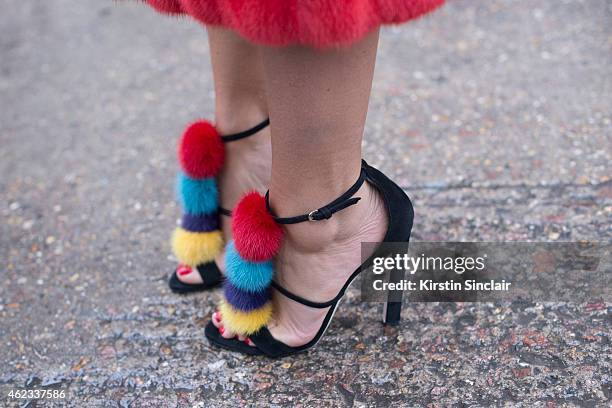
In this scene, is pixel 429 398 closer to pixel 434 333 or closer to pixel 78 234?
pixel 434 333

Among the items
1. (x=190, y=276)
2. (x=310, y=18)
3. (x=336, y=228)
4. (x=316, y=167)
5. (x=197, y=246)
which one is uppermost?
(x=310, y=18)

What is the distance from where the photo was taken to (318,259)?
4.16 feet

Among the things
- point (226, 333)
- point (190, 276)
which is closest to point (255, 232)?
point (226, 333)

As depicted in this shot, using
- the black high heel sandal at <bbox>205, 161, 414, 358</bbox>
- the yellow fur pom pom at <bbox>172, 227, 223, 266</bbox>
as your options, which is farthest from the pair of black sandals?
the yellow fur pom pom at <bbox>172, 227, 223, 266</bbox>

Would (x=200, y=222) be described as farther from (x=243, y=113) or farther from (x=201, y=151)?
(x=243, y=113)

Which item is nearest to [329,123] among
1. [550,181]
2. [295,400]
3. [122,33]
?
[295,400]

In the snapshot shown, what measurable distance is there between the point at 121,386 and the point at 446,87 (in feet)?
5.05

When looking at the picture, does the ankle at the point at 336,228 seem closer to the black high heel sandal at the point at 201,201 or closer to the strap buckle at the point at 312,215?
the strap buckle at the point at 312,215

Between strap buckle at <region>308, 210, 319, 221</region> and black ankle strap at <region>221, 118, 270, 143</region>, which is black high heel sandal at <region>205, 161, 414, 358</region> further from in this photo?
black ankle strap at <region>221, 118, 270, 143</region>

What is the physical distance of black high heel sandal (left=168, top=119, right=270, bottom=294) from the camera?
1457 mm

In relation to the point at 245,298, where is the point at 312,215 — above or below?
above

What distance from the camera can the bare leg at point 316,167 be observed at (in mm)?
1033

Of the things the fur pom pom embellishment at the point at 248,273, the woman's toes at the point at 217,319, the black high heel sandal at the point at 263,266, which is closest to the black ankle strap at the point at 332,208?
the black high heel sandal at the point at 263,266

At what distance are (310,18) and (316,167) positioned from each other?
13.5 inches
